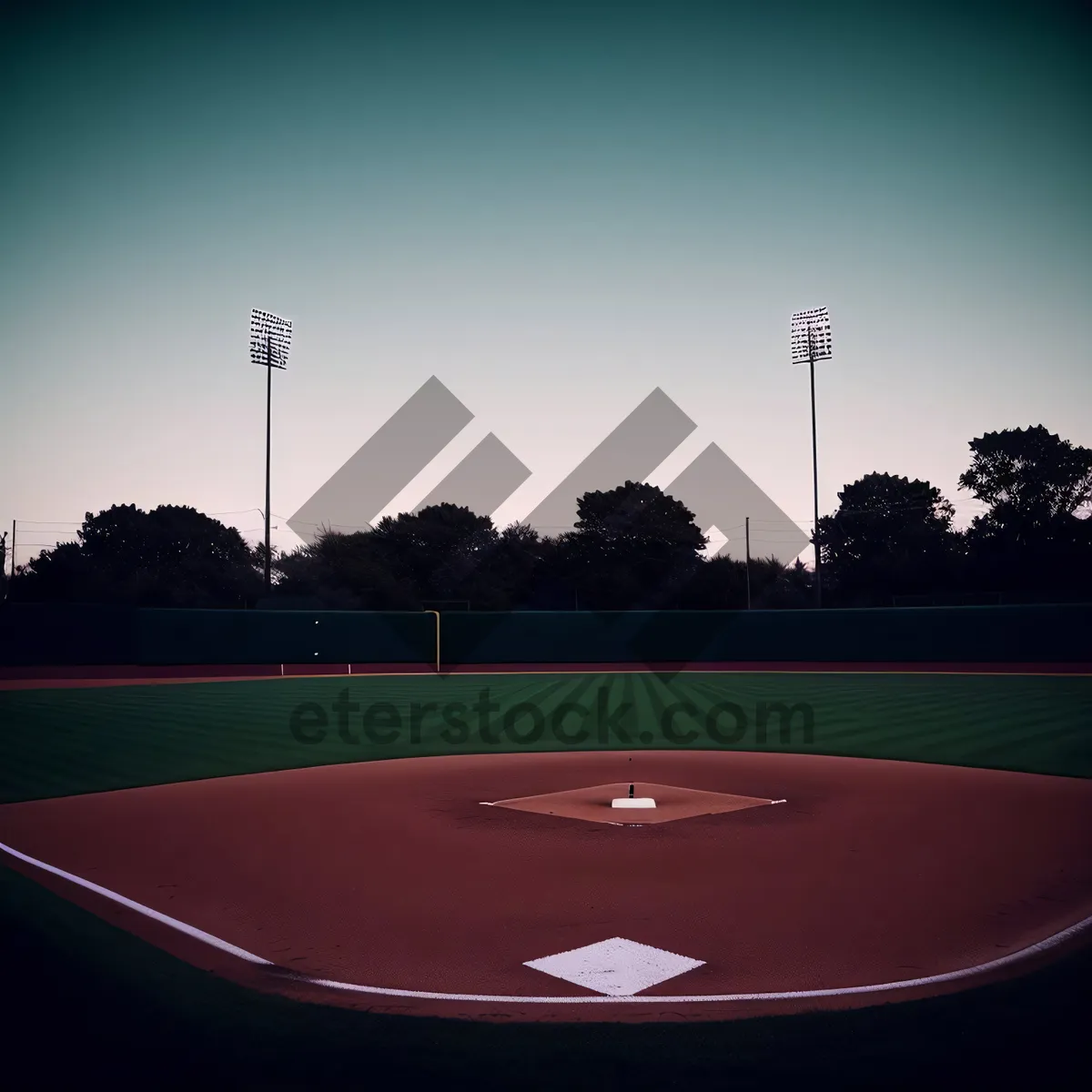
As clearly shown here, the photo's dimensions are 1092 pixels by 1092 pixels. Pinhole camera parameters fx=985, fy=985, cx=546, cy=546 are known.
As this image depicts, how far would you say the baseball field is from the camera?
13.8 feet

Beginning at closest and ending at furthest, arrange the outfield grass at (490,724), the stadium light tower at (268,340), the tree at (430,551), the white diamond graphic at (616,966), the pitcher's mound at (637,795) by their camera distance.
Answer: the white diamond graphic at (616,966)
the pitcher's mound at (637,795)
the outfield grass at (490,724)
the stadium light tower at (268,340)
the tree at (430,551)

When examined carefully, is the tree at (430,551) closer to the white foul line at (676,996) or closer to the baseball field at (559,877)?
the baseball field at (559,877)

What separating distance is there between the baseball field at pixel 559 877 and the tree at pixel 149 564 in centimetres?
3936

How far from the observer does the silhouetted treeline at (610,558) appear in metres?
52.1

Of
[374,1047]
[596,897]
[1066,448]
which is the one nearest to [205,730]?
[596,897]

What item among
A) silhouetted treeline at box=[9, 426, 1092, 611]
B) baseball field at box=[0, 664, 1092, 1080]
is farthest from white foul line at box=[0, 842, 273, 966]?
silhouetted treeline at box=[9, 426, 1092, 611]

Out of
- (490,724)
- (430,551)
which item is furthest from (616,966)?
(430,551)

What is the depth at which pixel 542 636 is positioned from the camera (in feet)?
111

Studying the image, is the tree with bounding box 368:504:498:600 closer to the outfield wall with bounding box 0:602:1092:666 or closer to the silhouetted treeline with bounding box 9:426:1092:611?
the silhouetted treeline with bounding box 9:426:1092:611

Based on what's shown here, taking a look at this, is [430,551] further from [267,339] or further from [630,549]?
[267,339]

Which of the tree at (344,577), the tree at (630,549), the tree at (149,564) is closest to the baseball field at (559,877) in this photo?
the tree at (344,577)

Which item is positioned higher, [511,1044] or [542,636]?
[542,636]

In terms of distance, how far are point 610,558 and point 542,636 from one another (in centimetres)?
2691

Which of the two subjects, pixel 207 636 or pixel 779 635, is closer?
pixel 207 636
